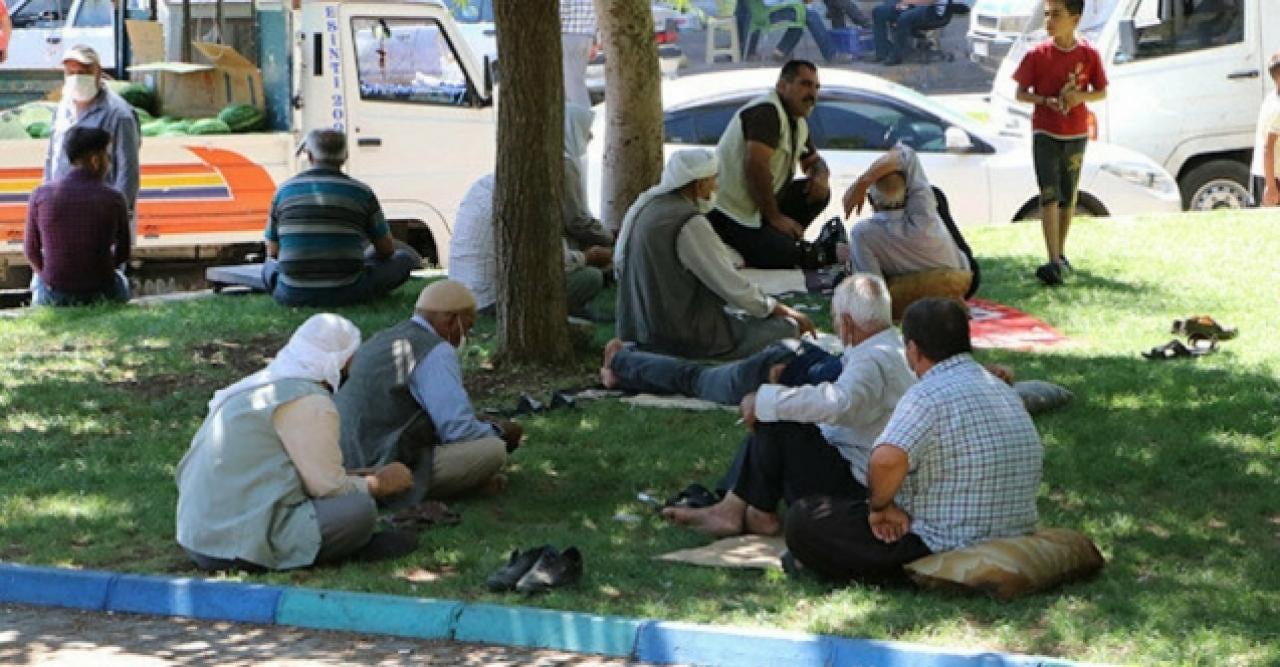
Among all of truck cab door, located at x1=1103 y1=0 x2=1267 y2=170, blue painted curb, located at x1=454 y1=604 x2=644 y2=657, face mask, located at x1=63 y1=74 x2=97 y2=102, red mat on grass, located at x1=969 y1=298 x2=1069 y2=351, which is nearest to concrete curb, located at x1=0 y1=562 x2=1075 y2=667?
blue painted curb, located at x1=454 y1=604 x2=644 y2=657

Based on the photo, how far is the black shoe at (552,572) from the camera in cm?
777

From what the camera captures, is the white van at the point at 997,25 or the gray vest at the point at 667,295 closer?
the gray vest at the point at 667,295

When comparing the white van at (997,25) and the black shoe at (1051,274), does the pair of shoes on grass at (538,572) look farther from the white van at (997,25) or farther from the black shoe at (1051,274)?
the white van at (997,25)

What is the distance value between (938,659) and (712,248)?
186 inches

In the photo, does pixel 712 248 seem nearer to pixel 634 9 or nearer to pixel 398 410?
pixel 398 410

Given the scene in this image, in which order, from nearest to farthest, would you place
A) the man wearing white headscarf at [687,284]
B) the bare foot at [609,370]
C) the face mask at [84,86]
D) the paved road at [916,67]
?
the man wearing white headscarf at [687,284]
the bare foot at [609,370]
the face mask at [84,86]
the paved road at [916,67]

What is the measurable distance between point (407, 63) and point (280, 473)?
1012 cm

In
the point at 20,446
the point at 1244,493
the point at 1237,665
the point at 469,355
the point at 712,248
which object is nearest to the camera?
the point at 1237,665

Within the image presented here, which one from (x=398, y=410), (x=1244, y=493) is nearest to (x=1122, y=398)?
(x=1244, y=493)

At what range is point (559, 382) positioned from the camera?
11.8m

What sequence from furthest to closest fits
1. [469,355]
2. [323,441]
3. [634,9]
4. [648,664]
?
[634,9] < [469,355] < [323,441] < [648,664]

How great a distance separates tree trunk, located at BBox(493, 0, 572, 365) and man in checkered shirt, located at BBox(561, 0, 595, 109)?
15.2 ft

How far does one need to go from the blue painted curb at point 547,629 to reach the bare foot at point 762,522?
1372mm

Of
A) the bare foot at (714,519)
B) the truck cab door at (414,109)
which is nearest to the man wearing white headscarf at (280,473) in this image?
the bare foot at (714,519)
